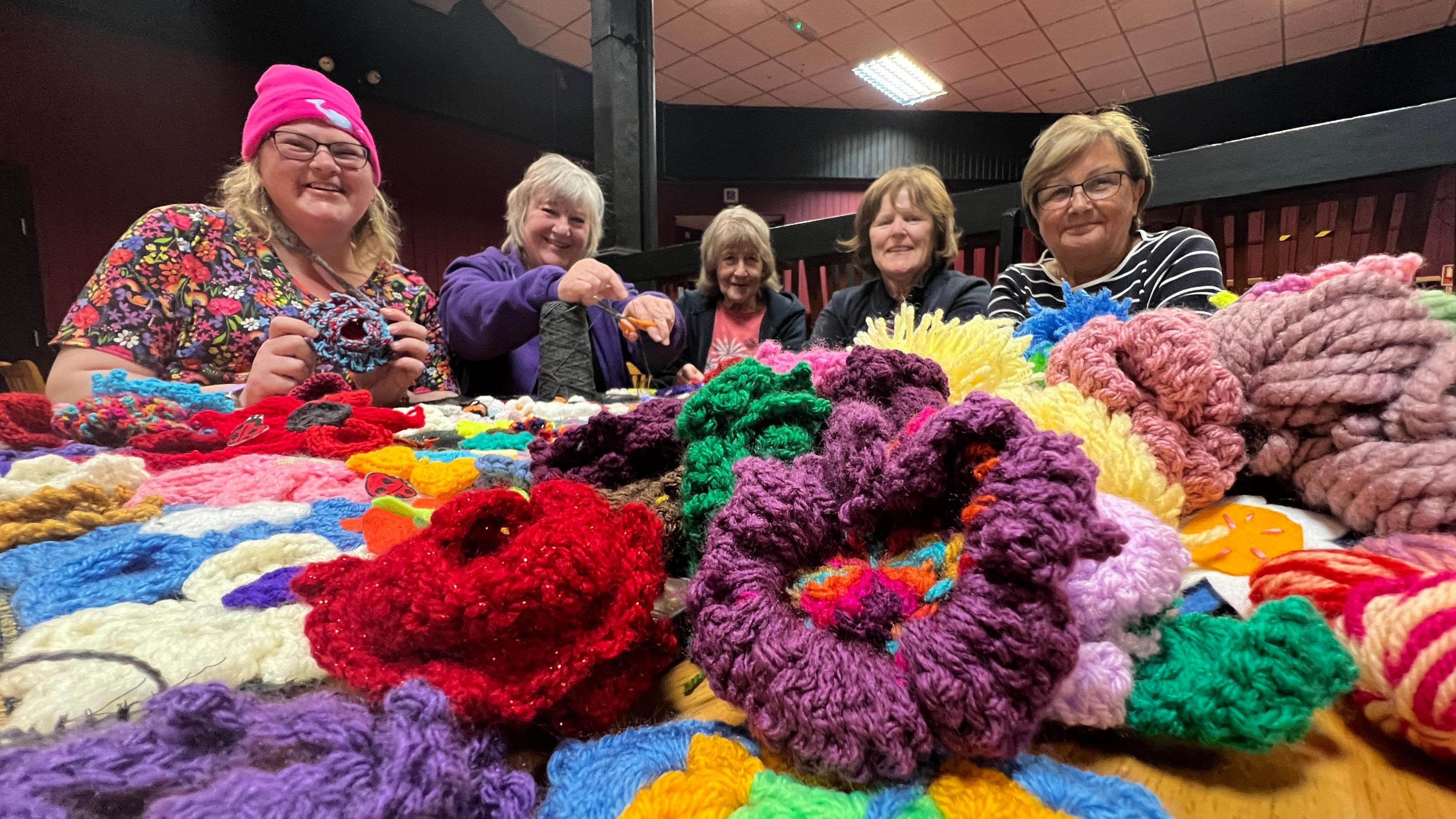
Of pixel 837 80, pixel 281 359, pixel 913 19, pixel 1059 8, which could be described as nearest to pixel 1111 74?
pixel 1059 8

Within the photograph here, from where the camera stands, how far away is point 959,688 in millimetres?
207

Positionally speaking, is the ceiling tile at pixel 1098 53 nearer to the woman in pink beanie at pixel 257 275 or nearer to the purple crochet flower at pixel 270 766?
the woman in pink beanie at pixel 257 275

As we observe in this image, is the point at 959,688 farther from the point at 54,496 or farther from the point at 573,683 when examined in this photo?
the point at 54,496

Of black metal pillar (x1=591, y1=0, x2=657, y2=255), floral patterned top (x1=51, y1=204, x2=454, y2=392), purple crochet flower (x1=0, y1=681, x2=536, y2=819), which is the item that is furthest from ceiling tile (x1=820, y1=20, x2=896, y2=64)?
purple crochet flower (x1=0, y1=681, x2=536, y2=819)

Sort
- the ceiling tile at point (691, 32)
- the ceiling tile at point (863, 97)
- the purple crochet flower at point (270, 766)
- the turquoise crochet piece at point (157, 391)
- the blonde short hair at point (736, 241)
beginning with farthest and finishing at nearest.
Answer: the ceiling tile at point (863, 97) → the ceiling tile at point (691, 32) → the blonde short hair at point (736, 241) → the turquoise crochet piece at point (157, 391) → the purple crochet flower at point (270, 766)

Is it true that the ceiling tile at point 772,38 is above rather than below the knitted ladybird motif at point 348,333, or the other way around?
above

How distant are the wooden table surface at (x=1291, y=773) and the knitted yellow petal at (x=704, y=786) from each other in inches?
1.3

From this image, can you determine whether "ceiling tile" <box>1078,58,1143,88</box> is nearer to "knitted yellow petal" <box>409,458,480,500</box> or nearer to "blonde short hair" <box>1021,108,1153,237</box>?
"blonde short hair" <box>1021,108,1153,237</box>

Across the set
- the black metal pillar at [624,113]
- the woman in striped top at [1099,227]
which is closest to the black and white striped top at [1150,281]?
the woman in striped top at [1099,227]

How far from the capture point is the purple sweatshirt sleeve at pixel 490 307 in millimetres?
1156

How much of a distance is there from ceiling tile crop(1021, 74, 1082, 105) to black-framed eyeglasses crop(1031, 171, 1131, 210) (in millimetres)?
4345

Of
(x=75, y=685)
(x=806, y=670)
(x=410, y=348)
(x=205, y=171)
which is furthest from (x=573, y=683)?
(x=205, y=171)

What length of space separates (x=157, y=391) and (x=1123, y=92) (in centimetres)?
572

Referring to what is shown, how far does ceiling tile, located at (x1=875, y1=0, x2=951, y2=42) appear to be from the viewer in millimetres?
3566
